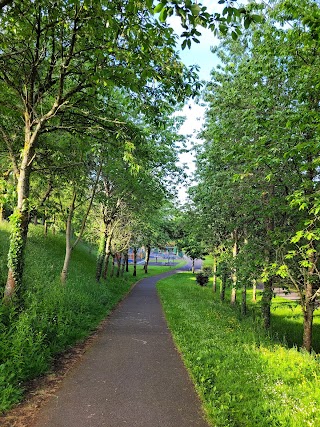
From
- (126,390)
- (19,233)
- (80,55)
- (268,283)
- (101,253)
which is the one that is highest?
(80,55)

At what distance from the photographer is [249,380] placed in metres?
5.26

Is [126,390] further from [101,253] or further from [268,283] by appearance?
[101,253]

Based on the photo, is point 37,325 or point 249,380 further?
point 37,325

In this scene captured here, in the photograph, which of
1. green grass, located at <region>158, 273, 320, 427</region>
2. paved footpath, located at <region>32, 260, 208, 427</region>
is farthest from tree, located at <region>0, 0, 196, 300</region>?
green grass, located at <region>158, 273, 320, 427</region>

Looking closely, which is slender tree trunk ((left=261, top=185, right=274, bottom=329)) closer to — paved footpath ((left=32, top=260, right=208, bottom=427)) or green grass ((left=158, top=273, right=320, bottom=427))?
green grass ((left=158, top=273, right=320, bottom=427))

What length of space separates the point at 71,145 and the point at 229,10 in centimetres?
858

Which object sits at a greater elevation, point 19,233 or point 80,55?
point 80,55

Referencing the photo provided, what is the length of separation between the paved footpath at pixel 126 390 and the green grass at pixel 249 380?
33 cm

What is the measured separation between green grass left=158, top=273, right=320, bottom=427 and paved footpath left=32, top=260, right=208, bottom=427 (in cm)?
33

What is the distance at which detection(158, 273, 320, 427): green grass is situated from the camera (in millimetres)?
4133

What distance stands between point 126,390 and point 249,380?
7.40 ft

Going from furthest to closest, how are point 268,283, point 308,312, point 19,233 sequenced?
point 268,283, point 308,312, point 19,233

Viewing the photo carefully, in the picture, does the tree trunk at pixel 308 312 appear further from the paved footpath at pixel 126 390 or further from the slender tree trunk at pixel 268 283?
the paved footpath at pixel 126 390

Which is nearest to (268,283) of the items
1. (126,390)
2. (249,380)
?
(249,380)
